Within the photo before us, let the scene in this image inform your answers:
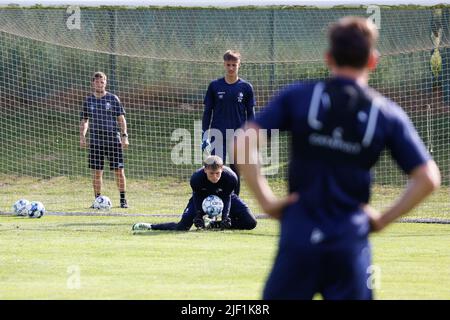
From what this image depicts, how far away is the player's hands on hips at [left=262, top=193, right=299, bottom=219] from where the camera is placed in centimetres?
441

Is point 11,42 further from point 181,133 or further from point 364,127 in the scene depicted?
point 364,127

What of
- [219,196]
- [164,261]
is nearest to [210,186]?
[219,196]

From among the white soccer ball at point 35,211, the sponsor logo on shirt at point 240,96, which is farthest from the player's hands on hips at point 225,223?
the white soccer ball at point 35,211

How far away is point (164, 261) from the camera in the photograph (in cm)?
1009

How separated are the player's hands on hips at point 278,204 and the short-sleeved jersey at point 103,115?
11.8 metres

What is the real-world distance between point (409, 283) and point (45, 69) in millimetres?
11968

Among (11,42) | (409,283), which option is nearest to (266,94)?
(11,42)

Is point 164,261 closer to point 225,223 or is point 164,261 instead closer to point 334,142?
point 225,223

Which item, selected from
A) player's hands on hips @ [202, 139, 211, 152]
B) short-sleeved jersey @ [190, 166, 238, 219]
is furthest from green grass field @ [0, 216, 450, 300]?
player's hands on hips @ [202, 139, 211, 152]

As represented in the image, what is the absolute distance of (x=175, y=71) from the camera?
63.3ft

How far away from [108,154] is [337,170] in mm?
12277

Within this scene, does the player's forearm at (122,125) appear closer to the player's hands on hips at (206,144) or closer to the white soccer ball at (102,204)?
the white soccer ball at (102,204)

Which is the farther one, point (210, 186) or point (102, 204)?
point (102, 204)

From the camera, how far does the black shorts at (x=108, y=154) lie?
53.7ft
